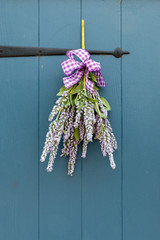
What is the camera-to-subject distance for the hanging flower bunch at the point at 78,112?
716 millimetres

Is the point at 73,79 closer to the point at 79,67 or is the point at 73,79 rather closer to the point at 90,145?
the point at 79,67

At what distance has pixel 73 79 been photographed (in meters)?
0.77

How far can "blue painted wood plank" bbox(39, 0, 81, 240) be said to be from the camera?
2.78ft

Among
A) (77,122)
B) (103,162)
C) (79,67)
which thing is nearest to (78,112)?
(77,122)
